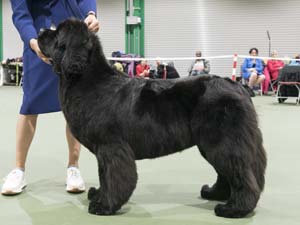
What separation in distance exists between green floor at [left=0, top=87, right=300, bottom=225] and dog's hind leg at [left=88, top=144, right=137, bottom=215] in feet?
0.30

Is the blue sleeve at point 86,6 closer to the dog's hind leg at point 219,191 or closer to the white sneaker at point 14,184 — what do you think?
the white sneaker at point 14,184

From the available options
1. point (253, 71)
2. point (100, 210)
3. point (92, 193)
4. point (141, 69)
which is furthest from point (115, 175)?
point (141, 69)

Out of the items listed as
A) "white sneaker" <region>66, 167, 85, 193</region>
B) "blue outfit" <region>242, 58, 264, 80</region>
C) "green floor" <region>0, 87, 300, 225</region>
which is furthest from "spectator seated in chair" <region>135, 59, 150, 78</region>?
"white sneaker" <region>66, 167, 85, 193</region>

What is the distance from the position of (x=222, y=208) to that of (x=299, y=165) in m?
1.53

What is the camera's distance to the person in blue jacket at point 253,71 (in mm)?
11672

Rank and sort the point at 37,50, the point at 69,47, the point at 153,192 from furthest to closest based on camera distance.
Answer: the point at 153,192
the point at 37,50
the point at 69,47

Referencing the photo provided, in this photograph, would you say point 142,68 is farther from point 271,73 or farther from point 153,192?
point 153,192

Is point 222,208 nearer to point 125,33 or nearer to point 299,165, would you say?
point 299,165

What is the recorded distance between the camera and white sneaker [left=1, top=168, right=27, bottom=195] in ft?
10.0

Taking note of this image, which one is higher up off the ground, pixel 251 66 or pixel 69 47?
pixel 69 47

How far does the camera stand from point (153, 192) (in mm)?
3146

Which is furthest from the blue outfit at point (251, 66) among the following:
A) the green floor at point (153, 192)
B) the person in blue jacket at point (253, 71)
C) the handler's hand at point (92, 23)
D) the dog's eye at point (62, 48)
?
the dog's eye at point (62, 48)

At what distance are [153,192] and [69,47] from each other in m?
1.22

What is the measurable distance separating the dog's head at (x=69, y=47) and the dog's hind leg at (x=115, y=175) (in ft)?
1.55
